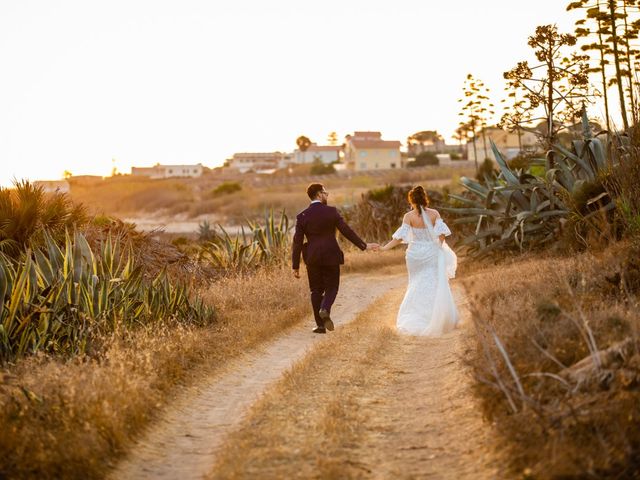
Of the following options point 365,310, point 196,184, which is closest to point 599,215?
point 365,310

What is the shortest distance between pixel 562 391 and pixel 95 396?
373 cm

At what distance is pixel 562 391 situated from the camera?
23.4 feet

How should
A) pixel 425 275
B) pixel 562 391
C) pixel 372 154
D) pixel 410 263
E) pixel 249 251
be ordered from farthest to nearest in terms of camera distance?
pixel 372 154, pixel 249 251, pixel 410 263, pixel 425 275, pixel 562 391

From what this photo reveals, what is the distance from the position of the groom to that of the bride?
828mm

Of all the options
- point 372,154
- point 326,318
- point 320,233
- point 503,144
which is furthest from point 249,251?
point 372,154

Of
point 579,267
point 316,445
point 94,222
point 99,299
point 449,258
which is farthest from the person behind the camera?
point 94,222

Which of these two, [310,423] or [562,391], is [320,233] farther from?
[562,391]

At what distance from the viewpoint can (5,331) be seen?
9992mm

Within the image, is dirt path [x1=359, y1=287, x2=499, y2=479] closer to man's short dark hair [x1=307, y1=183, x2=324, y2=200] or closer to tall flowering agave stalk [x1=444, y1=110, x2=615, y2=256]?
man's short dark hair [x1=307, y1=183, x2=324, y2=200]

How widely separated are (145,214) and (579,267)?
6327cm

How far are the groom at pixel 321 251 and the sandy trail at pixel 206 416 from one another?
0.48 m

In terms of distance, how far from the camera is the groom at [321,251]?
13070mm

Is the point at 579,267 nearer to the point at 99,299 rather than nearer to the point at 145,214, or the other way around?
the point at 99,299

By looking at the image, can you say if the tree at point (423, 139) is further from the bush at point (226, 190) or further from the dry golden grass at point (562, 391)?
the dry golden grass at point (562, 391)
